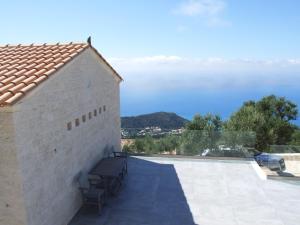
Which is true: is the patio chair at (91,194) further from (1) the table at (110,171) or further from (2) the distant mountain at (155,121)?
(2) the distant mountain at (155,121)

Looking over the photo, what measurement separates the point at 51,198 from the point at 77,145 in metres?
2.13

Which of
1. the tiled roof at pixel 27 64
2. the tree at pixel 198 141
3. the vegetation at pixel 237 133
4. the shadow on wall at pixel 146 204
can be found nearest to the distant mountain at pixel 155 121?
the vegetation at pixel 237 133

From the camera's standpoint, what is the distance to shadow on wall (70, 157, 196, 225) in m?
9.29

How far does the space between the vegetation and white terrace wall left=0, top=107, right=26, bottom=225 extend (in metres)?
10.2

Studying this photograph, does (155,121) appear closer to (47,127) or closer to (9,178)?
(47,127)

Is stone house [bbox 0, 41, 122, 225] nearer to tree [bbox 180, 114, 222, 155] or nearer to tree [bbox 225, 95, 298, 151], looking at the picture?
tree [bbox 180, 114, 222, 155]

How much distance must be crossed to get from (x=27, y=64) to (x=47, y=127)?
233cm

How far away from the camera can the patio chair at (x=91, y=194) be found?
31.7 ft

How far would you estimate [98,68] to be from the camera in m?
12.3

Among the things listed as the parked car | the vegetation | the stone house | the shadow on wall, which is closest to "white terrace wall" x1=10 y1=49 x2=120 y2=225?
the stone house

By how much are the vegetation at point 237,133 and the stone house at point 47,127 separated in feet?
16.2

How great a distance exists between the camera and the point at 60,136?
853 cm

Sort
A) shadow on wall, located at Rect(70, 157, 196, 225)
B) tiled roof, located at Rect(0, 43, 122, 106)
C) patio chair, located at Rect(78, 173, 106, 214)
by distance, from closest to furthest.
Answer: tiled roof, located at Rect(0, 43, 122, 106), shadow on wall, located at Rect(70, 157, 196, 225), patio chair, located at Rect(78, 173, 106, 214)

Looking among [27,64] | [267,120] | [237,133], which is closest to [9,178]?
[27,64]
